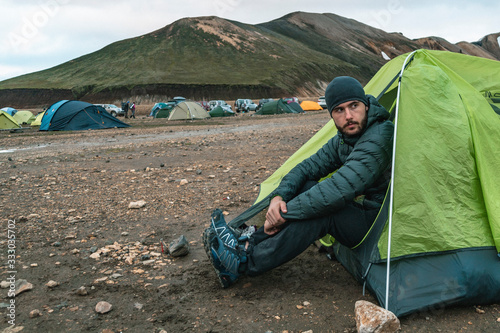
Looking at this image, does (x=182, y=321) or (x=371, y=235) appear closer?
(x=182, y=321)

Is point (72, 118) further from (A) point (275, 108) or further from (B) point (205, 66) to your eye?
(B) point (205, 66)

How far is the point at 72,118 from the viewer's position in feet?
66.5

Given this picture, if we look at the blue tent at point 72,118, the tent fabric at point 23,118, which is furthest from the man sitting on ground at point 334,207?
the tent fabric at point 23,118

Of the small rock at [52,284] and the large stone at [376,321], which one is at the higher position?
the large stone at [376,321]

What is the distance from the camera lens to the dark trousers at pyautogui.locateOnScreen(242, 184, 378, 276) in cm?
283

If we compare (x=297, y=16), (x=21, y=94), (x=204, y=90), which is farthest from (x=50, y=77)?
(x=297, y=16)

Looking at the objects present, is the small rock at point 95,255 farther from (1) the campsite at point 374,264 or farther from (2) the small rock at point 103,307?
(2) the small rock at point 103,307

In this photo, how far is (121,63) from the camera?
95562 mm

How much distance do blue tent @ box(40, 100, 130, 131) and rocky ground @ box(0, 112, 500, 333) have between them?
14367 millimetres

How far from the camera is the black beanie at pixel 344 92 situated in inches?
115

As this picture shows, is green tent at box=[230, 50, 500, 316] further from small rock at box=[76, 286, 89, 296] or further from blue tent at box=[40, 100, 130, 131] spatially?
blue tent at box=[40, 100, 130, 131]

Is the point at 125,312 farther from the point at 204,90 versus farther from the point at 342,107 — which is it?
the point at 204,90

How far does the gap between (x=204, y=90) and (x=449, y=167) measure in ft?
257

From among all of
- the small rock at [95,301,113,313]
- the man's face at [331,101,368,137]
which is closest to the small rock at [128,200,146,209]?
the small rock at [95,301,113,313]
